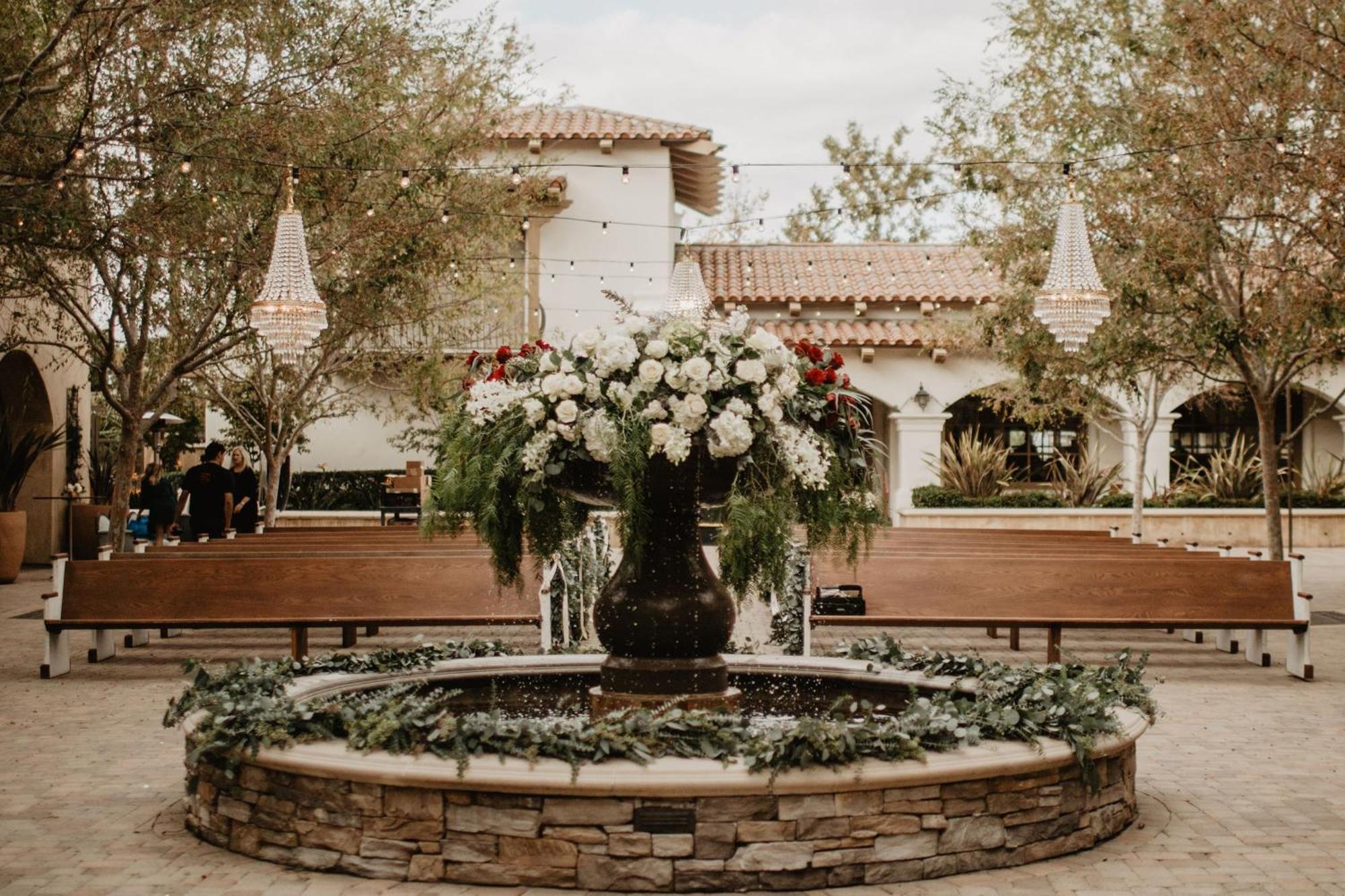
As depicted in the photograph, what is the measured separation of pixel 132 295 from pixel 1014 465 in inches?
708

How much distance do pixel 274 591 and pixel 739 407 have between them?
6174mm

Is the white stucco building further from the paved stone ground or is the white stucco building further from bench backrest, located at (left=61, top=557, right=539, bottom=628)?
bench backrest, located at (left=61, top=557, right=539, bottom=628)

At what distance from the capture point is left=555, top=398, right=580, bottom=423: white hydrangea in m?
5.75

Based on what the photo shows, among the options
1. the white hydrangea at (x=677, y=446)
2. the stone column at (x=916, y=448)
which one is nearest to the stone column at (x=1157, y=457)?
the stone column at (x=916, y=448)

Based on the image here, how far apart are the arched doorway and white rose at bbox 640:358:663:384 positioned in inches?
667

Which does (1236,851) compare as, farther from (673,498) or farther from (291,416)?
(291,416)

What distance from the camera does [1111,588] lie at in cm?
1105

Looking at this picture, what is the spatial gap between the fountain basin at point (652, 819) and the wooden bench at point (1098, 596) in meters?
5.27

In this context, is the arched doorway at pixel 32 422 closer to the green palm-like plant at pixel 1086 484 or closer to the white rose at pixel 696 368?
the green palm-like plant at pixel 1086 484

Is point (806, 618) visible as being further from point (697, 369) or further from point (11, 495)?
point (11, 495)

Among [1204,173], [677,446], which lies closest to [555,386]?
[677,446]

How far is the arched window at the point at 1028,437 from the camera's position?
2862cm

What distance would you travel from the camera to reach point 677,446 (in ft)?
18.5

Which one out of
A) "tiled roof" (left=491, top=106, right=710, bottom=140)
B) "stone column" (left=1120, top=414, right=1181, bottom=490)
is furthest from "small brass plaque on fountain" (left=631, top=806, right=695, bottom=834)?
"stone column" (left=1120, top=414, right=1181, bottom=490)
